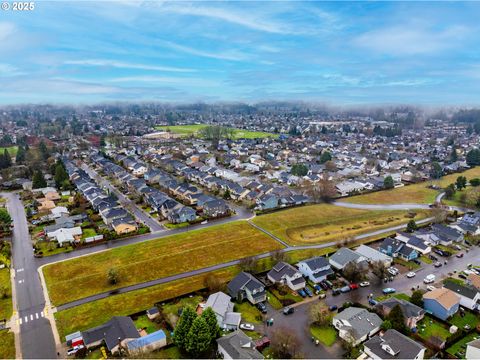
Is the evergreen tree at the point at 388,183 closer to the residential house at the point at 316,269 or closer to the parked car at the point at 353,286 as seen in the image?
the residential house at the point at 316,269

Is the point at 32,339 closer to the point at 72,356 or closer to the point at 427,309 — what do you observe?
the point at 72,356

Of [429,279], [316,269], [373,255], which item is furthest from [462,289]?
[316,269]

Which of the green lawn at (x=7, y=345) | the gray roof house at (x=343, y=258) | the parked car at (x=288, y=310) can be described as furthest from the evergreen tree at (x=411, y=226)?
the green lawn at (x=7, y=345)

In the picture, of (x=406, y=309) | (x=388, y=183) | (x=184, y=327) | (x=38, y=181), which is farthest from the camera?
(x=388, y=183)

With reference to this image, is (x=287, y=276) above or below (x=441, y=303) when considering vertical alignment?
below

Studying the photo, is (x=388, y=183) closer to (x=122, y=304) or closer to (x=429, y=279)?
(x=429, y=279)

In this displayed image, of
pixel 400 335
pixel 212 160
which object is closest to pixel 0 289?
pixel 400 335

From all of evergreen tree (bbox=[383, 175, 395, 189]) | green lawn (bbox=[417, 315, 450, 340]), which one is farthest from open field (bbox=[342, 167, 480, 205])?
green lawn (bbox=[417, 315, 450, 340])

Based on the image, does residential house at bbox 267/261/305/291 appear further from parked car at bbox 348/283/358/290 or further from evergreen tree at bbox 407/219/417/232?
evergreen tree at bbox 407/219/417/232
